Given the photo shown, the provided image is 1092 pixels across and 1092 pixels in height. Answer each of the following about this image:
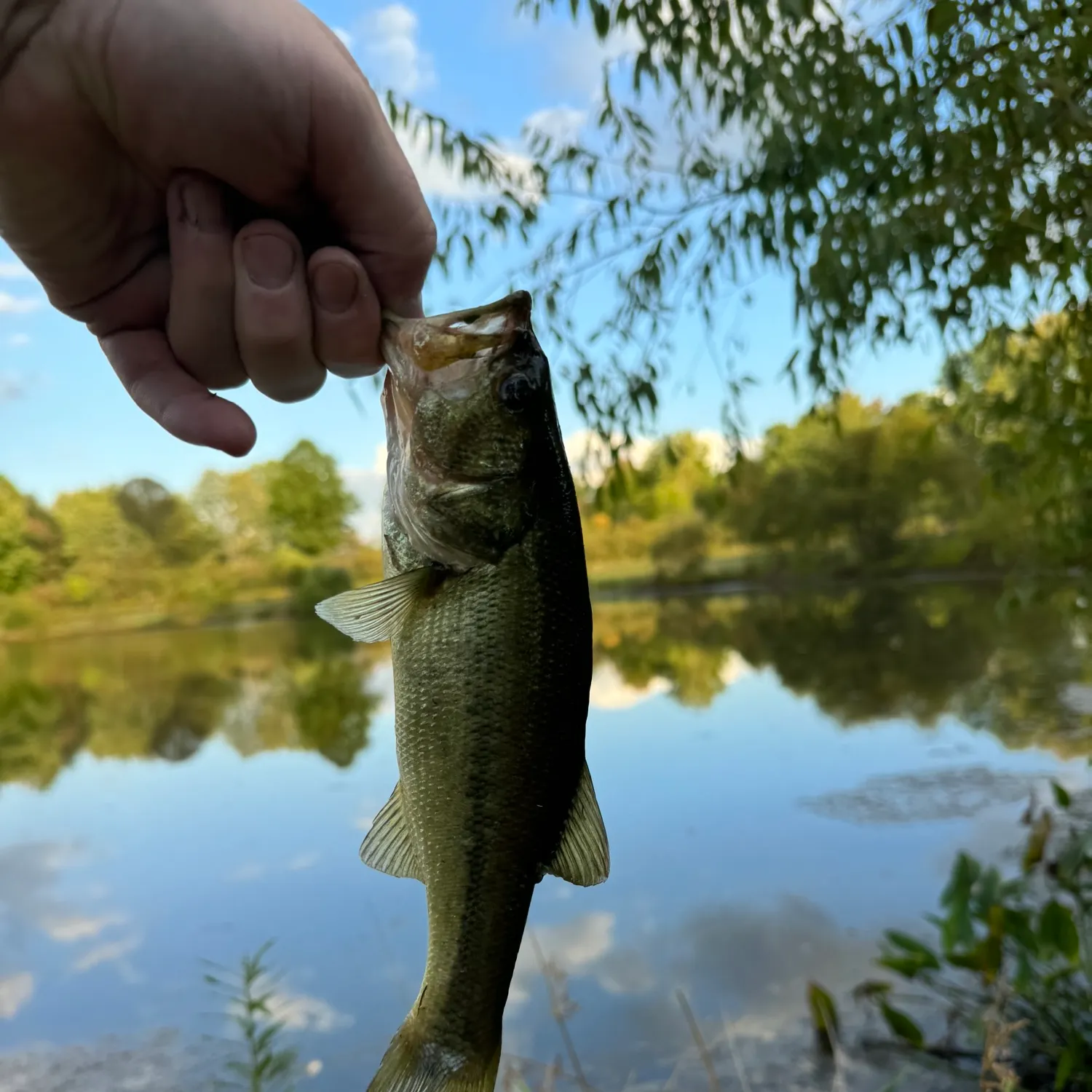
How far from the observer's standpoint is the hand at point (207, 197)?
1131 millimetres

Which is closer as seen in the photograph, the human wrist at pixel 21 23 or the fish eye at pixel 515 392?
the human wrist at pixel 21 23

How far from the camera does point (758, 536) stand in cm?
1928

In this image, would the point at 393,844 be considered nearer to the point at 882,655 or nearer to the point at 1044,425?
the point at 1044,425

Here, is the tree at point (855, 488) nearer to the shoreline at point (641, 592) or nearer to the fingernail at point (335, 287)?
the shoreline at point (641, 592)

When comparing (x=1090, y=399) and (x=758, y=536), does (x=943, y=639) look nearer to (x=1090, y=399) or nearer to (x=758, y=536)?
(x=758, y=536)

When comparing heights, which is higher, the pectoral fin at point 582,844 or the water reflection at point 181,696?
the pectoral fin at point 582,844

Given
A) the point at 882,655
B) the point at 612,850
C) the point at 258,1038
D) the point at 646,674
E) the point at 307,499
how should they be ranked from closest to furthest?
the point at 258,1038 < the point at 612,850 < the point at 307,499 < the point at 646,674 < the point at 882,655

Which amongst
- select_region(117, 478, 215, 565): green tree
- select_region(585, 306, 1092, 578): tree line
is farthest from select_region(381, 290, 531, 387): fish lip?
select_region(117, 478, 215, 565): green tree

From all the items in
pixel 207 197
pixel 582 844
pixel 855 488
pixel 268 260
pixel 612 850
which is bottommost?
pixel 612 850

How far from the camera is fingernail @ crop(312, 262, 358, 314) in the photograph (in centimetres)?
122

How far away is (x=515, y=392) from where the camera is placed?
1.27 meters

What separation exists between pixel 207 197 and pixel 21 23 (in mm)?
295

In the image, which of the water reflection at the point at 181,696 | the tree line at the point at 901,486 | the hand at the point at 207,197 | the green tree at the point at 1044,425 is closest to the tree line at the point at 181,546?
the water reflection at the point at 181,696

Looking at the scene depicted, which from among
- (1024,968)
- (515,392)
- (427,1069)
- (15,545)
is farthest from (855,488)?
(427,1069)
